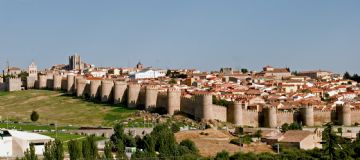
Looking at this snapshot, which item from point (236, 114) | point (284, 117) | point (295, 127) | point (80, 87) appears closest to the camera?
point (295, 127)

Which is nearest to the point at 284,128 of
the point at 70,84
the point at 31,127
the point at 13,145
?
the point at 31,127

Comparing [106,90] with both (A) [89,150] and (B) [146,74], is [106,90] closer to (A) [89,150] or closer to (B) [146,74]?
(B) [146,74]

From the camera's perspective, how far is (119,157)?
31.9 metres

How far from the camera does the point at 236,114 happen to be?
48.6 meters

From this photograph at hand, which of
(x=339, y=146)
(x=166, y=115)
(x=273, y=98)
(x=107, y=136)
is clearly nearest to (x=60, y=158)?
(x=107, y=136)

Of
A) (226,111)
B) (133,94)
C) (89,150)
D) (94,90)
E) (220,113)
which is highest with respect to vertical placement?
(94,90)

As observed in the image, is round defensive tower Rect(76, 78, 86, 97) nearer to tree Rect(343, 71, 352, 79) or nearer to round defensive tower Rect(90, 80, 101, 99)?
round defensive tower Rect(90, 80, 101, 99)

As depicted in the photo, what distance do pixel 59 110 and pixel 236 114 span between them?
13.2m

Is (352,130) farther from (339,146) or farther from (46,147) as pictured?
(46,147)

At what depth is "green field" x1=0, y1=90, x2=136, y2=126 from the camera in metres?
50.1

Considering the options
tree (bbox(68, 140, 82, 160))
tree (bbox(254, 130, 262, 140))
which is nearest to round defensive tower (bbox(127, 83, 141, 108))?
tree (bbox(254, 130, 262, 140))

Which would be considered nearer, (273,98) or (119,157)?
(119,157)

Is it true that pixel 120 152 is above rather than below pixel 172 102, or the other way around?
below

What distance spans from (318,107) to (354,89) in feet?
60.8
